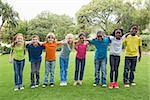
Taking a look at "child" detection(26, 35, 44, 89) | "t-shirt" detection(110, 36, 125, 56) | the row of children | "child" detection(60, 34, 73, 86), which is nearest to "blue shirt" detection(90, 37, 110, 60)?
the row of children

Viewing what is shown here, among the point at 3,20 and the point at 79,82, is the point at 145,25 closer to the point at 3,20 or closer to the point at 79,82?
the point at 3,20

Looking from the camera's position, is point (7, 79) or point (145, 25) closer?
point (7, 79)

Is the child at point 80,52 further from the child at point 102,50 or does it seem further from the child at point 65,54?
the child at point 102,50

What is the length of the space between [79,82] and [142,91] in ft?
4.55

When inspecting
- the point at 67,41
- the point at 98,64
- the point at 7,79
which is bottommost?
the point at 7,79

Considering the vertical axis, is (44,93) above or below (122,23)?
Result: below

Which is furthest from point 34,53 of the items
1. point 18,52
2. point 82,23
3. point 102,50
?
point 82,23

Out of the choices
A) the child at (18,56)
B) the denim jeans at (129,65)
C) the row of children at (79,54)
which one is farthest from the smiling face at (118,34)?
the child at (18,56)

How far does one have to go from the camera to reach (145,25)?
25.7 meters

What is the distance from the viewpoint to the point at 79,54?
251 inches

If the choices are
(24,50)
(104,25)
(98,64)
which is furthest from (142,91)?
(104,25)

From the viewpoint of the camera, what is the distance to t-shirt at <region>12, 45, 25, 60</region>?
19.6 feet

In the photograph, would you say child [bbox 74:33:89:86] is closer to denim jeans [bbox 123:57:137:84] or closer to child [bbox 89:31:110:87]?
child [bbox 89:31:110:87]

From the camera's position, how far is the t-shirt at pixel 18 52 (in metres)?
5.97
